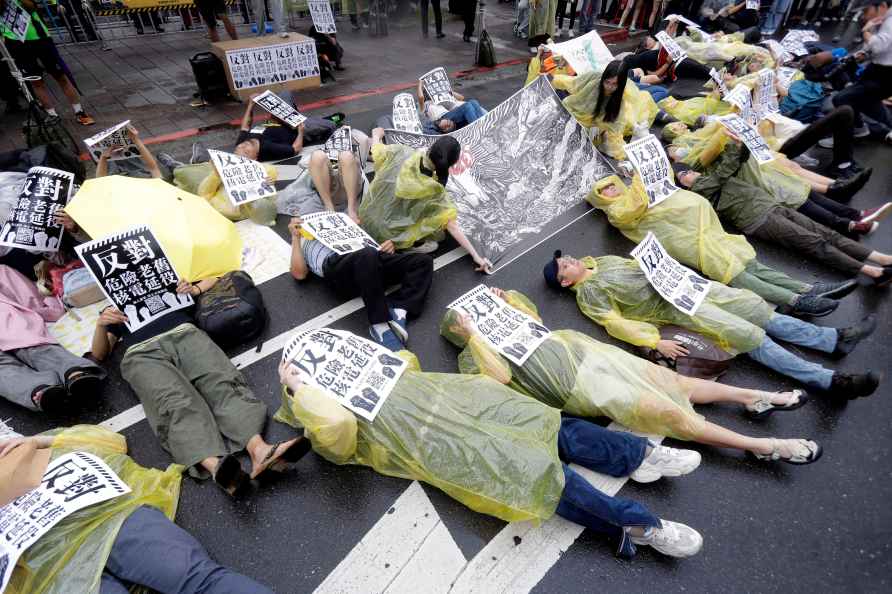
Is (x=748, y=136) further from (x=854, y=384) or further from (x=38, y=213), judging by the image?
(x=38, y=213)

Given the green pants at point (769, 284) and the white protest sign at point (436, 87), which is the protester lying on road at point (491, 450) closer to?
the green pants at point (769, 284)

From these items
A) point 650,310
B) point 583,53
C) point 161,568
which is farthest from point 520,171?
point 161,568

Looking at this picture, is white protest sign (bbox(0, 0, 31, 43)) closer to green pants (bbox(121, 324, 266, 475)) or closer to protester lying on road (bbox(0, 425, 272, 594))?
green pants (bbox(121, 324, 266, 475))

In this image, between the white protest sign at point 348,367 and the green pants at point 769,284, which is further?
the green pants at point 769,284

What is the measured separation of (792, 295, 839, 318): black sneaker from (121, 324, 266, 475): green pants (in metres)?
4.58

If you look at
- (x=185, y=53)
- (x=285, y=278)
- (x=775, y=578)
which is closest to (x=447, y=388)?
(x=775, y=578)

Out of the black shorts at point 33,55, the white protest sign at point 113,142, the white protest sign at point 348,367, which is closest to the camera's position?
the white protest sign at point 348,367

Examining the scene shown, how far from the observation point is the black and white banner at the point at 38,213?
360cm

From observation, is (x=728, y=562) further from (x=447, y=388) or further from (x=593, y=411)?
(x=447, y=388)

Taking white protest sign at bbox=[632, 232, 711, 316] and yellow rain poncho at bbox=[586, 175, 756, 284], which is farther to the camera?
yellow rain poncho at bbox=[586, 175, 756, 284]

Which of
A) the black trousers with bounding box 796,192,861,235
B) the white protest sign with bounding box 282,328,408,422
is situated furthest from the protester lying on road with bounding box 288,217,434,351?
the black trousers with bounding box 796,192,861,235

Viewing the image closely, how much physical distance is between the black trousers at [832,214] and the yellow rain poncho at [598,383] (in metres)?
3.52

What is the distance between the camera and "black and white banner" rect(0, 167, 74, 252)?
11.8 ft

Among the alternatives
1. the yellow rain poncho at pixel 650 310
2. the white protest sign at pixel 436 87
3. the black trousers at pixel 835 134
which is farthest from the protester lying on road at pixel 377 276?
the black trousers at pixel 835 134
